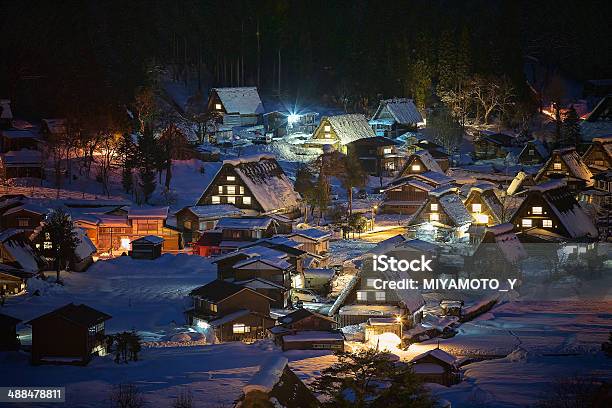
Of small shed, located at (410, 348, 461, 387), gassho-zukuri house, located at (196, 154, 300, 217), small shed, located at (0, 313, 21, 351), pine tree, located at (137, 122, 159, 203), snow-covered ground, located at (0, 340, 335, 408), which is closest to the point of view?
snow-covered ground, located at (0, 340, 335, 408)

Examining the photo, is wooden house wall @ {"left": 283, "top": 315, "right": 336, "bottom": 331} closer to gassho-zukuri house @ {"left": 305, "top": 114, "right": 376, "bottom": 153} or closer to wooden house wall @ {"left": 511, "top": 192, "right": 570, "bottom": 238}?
wooden house wall @ {"left": 511, "top": 192, "right": 570, "bottom": 238}

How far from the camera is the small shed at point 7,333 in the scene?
26.4 meters

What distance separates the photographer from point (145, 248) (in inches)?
1454


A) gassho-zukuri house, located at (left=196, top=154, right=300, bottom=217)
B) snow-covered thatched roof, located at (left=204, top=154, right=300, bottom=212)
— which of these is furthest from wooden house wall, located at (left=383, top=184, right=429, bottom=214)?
gassho-zukuri house, located at (left=196, top=154, right=300, bottom=217)

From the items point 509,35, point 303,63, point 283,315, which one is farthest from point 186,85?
point 283,315

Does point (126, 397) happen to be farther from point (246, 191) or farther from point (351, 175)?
point (351, 175)

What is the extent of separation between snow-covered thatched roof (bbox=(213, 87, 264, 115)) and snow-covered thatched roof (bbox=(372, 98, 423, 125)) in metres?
6.58

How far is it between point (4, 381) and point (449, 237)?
19766mm

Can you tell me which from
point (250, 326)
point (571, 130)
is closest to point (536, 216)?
point (250, 326)

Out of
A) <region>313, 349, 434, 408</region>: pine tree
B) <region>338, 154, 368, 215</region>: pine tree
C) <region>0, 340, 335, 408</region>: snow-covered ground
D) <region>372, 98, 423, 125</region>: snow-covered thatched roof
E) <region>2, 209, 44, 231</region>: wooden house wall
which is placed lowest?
<region>0, 340, 335, 408</region>: snow-covered ground

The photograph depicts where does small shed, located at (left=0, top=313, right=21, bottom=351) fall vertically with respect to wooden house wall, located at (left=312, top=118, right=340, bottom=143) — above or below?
below

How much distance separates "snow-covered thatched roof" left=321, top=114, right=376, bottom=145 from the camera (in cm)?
5253

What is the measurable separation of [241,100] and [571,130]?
688 inches

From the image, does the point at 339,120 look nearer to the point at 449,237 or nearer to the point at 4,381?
the point at 449,237
